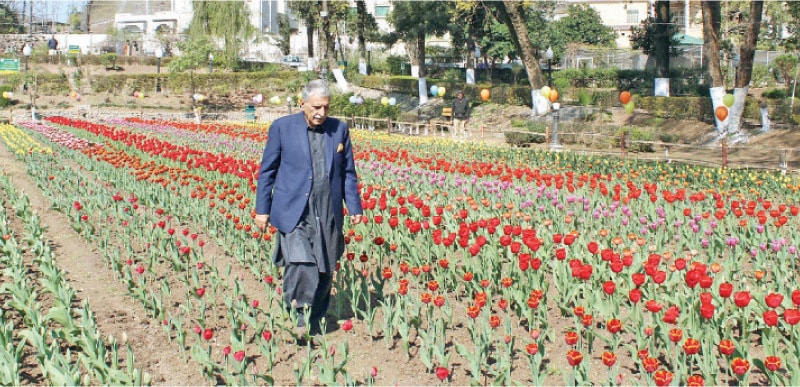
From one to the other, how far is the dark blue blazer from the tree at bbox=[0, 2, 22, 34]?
72235mm

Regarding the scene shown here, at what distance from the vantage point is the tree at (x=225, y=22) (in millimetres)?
49250

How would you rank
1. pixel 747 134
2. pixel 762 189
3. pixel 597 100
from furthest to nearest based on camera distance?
1. pixel 597 100
2. pixel 747 134
3. pixel 762 189

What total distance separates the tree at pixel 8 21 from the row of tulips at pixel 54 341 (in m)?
70.9

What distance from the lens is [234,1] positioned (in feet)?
161

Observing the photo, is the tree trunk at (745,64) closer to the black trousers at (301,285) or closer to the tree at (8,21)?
the black trousers at (301,285)

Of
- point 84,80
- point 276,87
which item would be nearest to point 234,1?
point 276,87

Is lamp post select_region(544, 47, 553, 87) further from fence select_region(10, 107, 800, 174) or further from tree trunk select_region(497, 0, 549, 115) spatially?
fence select_region(10, 107, 800, 174)

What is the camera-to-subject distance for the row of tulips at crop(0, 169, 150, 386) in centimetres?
433

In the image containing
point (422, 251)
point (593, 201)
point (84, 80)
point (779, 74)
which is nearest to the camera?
point (422, 251)

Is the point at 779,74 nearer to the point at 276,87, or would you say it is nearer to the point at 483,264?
the point at 276,87

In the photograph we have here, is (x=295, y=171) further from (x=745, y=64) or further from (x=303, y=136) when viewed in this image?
(x=745, y=64)

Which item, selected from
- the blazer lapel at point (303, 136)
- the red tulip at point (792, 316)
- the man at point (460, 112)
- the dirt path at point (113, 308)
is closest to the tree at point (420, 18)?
the man at point (460, 112)

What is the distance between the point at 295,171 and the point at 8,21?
76872mm

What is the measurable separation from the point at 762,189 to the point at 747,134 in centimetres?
1164
